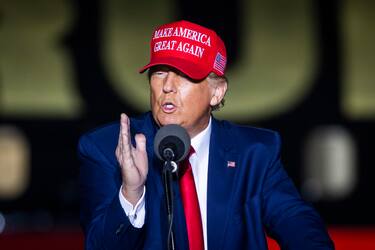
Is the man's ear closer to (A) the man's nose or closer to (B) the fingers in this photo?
(A) the man's nose

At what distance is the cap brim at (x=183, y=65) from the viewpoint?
2.10 m

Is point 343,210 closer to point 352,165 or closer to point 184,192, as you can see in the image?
point 352,165

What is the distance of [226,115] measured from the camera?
5543 millimetres

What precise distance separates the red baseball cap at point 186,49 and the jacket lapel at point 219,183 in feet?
0.61

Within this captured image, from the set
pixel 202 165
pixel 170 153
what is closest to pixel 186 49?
pixel 202 165

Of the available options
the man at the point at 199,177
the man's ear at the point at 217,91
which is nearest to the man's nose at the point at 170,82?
the man at the point at 199,177

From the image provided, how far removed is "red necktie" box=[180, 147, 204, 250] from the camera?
2072 millimetres

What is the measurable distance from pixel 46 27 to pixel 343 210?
2.27 m

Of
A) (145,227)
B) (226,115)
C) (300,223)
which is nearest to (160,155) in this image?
(145,227)

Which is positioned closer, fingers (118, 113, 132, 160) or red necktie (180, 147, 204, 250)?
fingers (118, 113, 132, 160)

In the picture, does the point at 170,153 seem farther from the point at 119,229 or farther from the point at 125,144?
the point at 119,229

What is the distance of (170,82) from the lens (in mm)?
2121

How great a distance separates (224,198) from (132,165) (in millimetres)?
361

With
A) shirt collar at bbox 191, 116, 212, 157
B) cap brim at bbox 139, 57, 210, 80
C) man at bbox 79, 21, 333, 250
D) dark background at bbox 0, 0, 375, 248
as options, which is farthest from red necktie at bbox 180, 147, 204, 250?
dark background at bbox 0, 0, 375, 248
